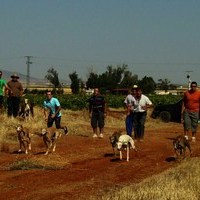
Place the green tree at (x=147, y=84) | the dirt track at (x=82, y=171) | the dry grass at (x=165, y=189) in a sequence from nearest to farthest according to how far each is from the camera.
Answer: the dry grass at (x=165, y=189) → the dirt track at (x=82, y=171) → the green tree at (x=147, y=84)

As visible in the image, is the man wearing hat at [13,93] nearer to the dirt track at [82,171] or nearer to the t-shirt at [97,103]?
the t-shirt at [97,103]

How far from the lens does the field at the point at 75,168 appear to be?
30.8 ft

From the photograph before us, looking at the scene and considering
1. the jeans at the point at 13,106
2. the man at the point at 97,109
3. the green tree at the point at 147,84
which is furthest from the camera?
the green tree at the point at 147,84

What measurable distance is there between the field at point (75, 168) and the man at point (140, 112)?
1.16 feet

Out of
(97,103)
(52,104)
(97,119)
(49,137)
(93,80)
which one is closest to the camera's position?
(49,137)

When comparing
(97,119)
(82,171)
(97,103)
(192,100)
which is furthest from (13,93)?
(82,171)

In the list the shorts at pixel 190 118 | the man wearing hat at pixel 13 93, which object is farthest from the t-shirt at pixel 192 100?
the man wearing hat at pixel 13 93

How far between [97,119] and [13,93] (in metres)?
A: 4.11

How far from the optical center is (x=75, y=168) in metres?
11.8

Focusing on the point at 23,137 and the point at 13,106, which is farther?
the point at 13,106

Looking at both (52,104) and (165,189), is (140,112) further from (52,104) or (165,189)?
(165,189)

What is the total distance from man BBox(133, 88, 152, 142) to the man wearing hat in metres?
6.00

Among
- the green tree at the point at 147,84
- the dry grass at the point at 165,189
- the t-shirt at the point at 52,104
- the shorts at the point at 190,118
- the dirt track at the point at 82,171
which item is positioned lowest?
the dirt track at the point at 82,171

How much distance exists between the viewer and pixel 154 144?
15773 millimetres
